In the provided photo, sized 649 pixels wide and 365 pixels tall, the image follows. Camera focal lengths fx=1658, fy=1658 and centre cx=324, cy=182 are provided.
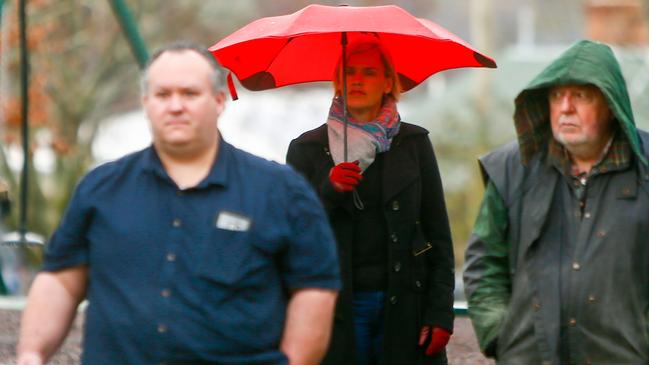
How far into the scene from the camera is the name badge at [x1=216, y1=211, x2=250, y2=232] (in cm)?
446

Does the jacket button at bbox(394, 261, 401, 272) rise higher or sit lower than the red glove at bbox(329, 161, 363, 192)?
lower

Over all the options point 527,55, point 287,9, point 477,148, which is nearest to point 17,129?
point 477,148

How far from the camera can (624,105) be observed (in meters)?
5.35

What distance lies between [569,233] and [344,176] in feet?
2.73

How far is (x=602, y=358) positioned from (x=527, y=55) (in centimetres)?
3972

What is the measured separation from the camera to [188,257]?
4445 millimetres

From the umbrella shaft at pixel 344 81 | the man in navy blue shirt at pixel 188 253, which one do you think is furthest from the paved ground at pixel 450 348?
the man in navy blue shirt at pixel 188 253

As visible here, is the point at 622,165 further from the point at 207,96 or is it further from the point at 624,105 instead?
the point at 207,96

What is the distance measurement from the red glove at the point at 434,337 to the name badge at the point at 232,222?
1.57 m

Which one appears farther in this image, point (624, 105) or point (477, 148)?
point (477, 148)

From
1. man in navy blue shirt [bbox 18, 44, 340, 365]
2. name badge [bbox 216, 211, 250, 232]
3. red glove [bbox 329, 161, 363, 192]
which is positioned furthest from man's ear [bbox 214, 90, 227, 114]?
red glove [bbox 329, 161, 363, 192]

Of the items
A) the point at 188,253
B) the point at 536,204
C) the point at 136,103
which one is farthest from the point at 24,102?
the point at 136,103

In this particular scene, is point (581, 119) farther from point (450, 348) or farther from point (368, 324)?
point (450, 348)

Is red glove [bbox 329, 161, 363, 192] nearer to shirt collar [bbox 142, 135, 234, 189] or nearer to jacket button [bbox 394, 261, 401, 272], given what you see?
jacket button [bbox 394, 261, 401, 272]
